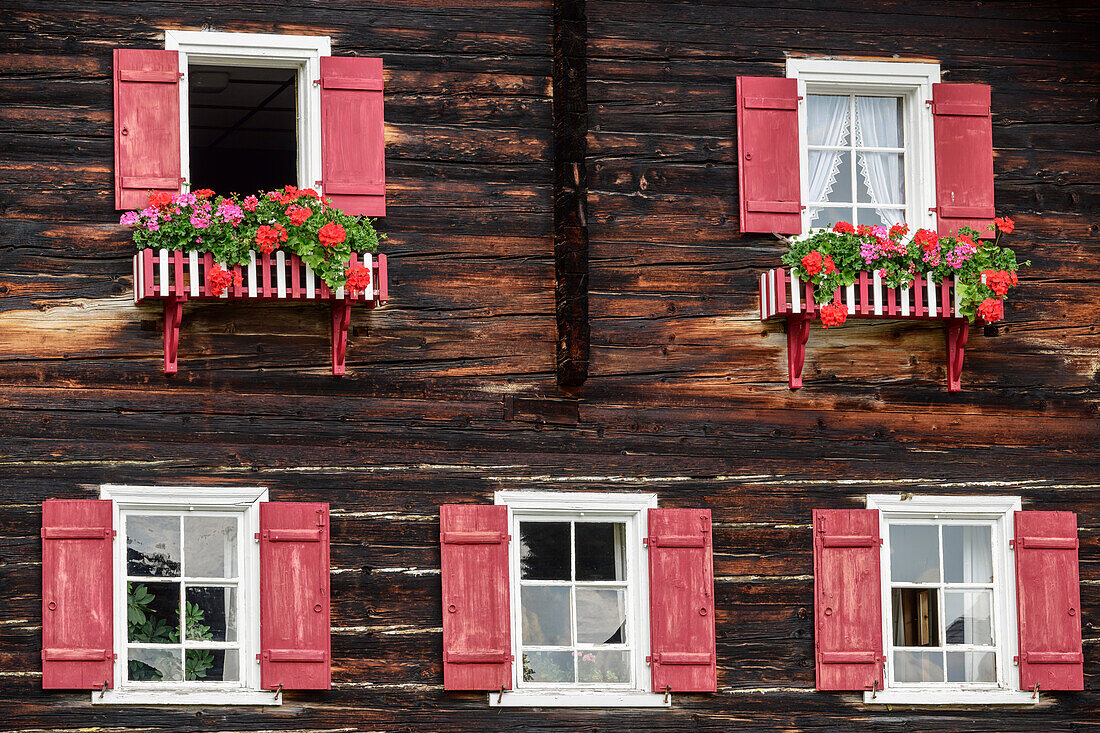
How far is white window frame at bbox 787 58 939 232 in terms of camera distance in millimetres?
11430

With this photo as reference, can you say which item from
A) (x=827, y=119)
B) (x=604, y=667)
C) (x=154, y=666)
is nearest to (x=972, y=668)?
(x=604, y=667)

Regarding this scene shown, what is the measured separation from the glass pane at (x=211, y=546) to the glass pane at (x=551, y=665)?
6.62 ft

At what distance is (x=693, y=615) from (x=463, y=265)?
Answer: 2.77 meters

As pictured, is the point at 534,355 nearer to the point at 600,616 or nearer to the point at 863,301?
the point at 600,616

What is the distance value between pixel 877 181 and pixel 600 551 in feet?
10.9

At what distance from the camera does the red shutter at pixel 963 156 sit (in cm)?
1138

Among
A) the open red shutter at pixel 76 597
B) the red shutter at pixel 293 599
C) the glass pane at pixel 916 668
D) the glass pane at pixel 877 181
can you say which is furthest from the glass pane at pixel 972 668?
the open red shutter at pixel 76 597

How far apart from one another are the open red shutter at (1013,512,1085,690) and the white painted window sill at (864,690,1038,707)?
11 centimetres

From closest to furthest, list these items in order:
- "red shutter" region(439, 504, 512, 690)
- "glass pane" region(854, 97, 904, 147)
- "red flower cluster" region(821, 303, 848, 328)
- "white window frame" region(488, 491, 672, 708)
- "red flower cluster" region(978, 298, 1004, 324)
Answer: "red shutter" region(439, 504, 512, 690)
"white window frame" region(488, 491, 672, 708)
"red flower cluster" region(821, 303, 848, 328)
"red flower cluster" region(978, 298, 1004, 324)
"glass pane" region(854, 97, 904, 147)

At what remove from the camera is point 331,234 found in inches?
396

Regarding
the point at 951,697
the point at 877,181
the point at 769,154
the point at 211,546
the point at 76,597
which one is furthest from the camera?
the point at 877,181

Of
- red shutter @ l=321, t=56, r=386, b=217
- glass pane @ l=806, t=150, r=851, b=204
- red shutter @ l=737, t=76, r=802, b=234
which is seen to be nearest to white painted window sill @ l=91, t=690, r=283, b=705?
red shutter @ l=321, t=56, r=386, b=217

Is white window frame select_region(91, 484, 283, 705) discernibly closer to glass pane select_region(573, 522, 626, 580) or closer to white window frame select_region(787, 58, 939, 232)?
glass pane select_region(573, 522, 626, 580)

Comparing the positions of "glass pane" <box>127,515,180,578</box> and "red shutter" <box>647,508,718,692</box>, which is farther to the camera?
"red shutter" <box>647,508,718,692</box>
